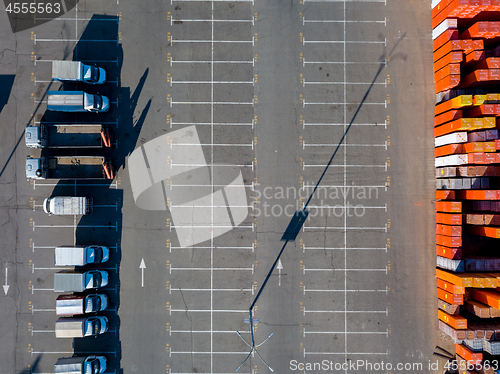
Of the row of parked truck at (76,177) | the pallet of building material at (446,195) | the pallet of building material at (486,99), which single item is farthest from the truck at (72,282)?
the pallet of building material at (486,99)

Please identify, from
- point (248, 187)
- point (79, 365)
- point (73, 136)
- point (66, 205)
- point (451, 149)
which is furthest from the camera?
point (248, 187)

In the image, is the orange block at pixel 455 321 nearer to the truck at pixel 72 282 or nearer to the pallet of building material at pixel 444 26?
the pallet of building material at pixel 444 26

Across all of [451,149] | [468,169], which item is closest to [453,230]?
[468,169]

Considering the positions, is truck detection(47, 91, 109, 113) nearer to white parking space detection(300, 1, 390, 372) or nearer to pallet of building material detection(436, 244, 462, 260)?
white parking space detection(300, 1, 390, 372)

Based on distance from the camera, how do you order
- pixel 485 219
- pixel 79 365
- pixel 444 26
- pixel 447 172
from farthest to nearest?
pixel 447 172
pixel 444 26
pixel 79 365
pixel 485 219

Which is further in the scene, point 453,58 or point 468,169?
point 453,58

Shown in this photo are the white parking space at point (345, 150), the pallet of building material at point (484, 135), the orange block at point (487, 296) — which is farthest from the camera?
the white parking space at point (345, 150)

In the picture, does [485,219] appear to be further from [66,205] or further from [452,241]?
[66,205]
